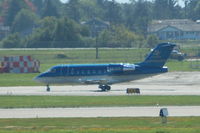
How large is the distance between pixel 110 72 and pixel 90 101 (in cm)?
1469

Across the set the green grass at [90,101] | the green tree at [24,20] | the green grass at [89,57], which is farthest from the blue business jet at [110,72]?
the green tree at [24,20]

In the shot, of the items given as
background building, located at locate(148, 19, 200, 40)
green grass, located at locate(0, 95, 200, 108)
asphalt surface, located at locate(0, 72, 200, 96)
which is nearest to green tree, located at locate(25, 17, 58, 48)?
background building, located at locate(148, 19, 200, 40)

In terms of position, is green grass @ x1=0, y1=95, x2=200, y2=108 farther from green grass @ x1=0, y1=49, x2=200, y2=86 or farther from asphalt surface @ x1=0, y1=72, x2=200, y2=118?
green grass @ x1=0, y1=49, x2=200, y2=86

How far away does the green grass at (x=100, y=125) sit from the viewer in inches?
1732

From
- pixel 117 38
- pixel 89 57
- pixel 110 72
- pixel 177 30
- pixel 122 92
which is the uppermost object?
pixel 177 30

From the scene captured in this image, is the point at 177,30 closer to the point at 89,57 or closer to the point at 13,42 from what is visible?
the point at 13,42

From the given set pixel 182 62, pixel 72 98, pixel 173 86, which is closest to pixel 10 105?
pixel 72 98

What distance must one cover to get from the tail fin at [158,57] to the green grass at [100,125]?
1078 inches

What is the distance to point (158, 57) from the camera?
77.2 m

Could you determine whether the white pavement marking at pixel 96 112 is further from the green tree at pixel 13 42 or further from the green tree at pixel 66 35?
the green tree at pixel 13 42

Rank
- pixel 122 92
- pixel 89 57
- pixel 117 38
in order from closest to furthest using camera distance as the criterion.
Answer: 1. pixel 122 92
2. pixel 89 57
3. pixel 117 38

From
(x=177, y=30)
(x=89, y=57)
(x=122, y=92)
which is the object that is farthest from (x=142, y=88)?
(x=177, y=30)

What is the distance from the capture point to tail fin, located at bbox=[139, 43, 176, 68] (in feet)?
251

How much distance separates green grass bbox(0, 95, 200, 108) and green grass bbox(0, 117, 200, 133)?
9.69 meters
